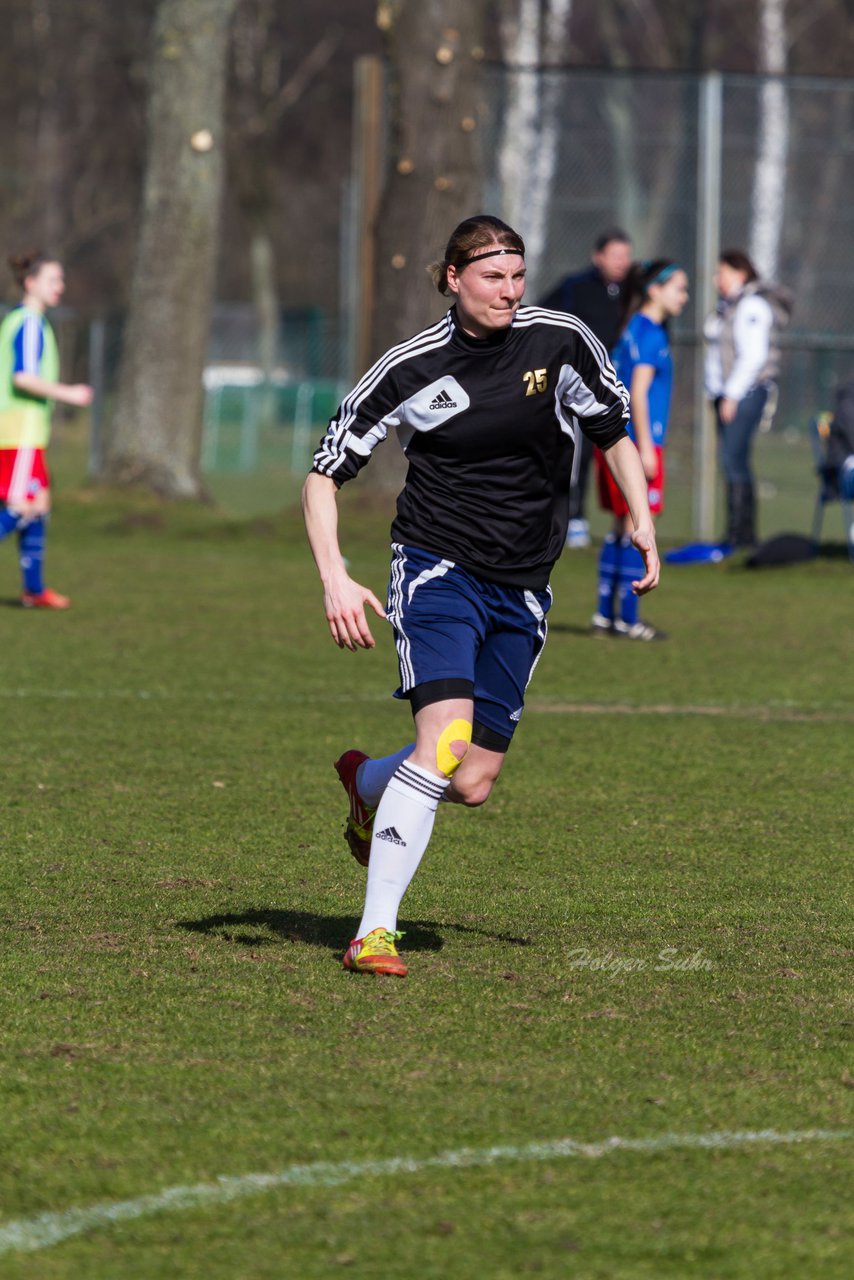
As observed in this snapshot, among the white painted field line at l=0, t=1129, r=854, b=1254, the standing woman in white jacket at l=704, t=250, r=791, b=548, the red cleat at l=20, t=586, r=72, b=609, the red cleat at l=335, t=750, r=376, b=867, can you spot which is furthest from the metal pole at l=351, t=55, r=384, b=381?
the white painted field line at l=0, t=1129, r=854, b=1254

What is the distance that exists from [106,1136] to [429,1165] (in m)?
0.61

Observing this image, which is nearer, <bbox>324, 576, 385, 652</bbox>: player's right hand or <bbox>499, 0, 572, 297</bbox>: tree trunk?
<bbox>324, 576, 385, 652</bbox>: player's right hand

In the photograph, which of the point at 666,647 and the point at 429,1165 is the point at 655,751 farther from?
the point at 429,1165

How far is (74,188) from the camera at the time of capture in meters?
54.6

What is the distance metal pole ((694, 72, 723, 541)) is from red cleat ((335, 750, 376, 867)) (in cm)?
1184

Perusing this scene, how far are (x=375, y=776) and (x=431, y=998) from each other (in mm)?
811

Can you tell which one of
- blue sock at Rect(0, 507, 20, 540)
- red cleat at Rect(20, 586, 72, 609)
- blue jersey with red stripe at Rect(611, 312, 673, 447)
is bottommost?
red cleat at Rect(20, 586, 72, 609)

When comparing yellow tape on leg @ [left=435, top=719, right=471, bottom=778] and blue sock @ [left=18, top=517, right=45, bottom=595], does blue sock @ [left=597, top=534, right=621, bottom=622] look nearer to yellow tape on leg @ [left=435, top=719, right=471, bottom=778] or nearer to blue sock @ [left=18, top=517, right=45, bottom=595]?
blue sock @ [left=18, top=517, right=45, bottom=595]

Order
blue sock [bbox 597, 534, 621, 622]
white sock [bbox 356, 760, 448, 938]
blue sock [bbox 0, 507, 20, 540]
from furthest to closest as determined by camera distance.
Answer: blue sock [bbox 0, 507, 20, 540] → blue sock [bbox 597, 534, 621, 622] → white sock [bbox 356, 760, 448, 938]

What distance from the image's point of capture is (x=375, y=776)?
5.55 m

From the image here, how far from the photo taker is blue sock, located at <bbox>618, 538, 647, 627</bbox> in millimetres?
11883

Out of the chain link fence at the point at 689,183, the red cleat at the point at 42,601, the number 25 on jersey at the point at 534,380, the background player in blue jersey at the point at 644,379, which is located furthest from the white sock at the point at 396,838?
the chain link fence at the point at 689,183

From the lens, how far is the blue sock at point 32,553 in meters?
12.6

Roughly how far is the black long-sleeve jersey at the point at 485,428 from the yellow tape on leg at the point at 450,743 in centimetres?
42
